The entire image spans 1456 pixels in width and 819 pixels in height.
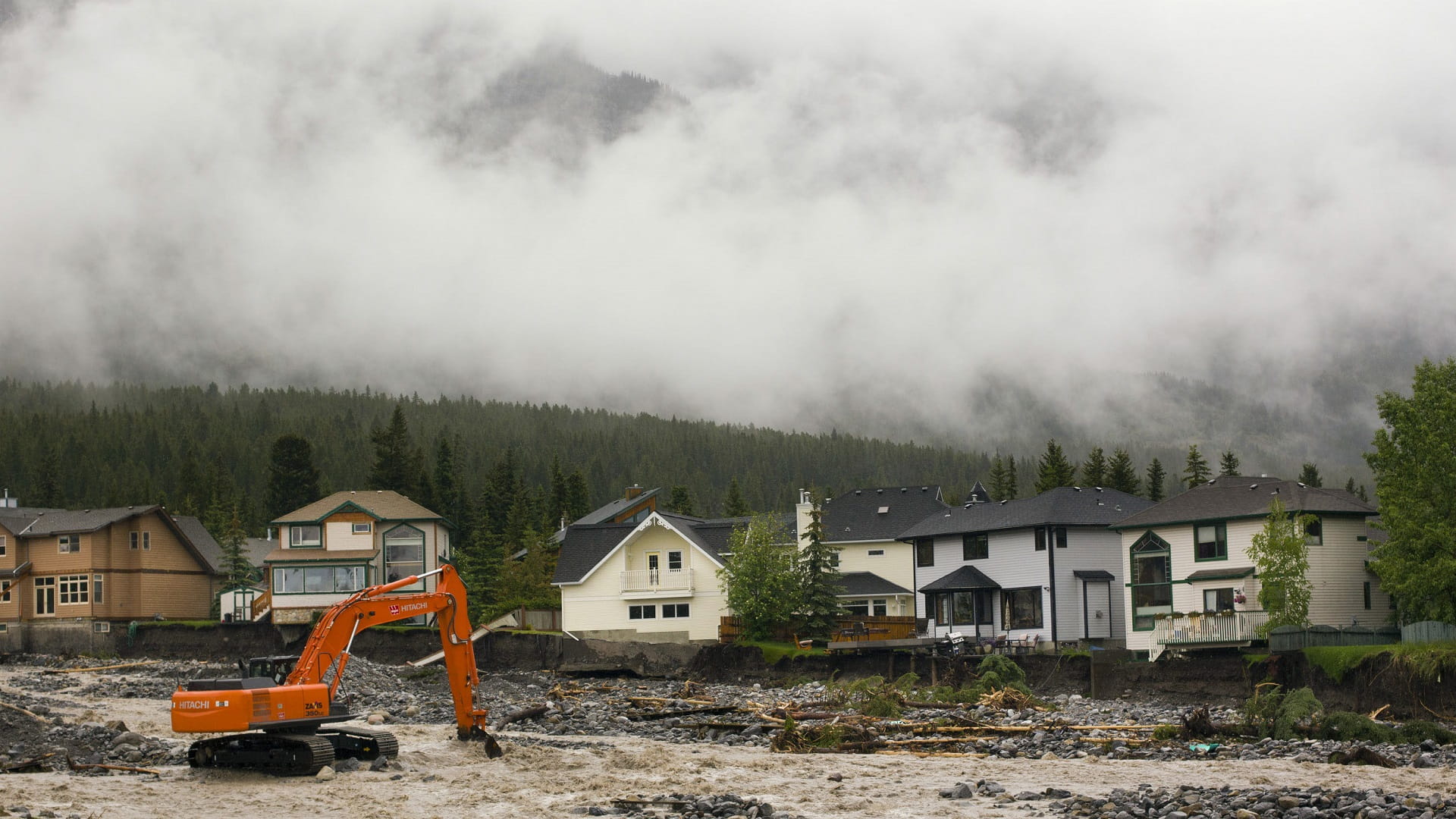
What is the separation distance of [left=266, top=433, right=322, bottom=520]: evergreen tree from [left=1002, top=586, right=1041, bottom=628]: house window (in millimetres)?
74651

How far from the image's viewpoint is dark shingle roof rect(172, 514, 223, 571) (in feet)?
290

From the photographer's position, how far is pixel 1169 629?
168 feet

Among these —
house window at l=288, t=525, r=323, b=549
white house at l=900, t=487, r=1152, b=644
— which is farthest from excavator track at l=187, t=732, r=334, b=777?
house window at l=288, t=525, r=323, b=549

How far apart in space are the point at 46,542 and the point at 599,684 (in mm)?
38687

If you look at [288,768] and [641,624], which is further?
[641,624]

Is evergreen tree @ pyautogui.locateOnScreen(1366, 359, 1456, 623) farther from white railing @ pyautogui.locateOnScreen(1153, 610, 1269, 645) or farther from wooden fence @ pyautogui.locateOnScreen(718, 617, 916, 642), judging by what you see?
wooden fence @ pyautogui.locateOnScreen(718, 617, 916, 642)

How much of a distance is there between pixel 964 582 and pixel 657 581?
15.1 metres

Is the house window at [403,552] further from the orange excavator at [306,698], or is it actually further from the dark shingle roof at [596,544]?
the orange excavator at [306,698]

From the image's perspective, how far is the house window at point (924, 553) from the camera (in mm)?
65062

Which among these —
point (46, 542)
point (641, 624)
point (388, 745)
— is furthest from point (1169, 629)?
point (46, 542)

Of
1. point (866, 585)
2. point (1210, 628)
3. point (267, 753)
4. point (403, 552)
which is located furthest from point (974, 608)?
point (267, 753)

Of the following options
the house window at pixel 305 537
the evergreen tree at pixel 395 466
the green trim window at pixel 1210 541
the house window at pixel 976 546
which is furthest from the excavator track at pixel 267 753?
the evergreen tree at pixel 395 466

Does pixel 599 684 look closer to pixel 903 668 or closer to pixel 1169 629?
pixel 903 668

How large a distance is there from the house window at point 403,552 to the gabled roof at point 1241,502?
Answer: 40962 millimetres
